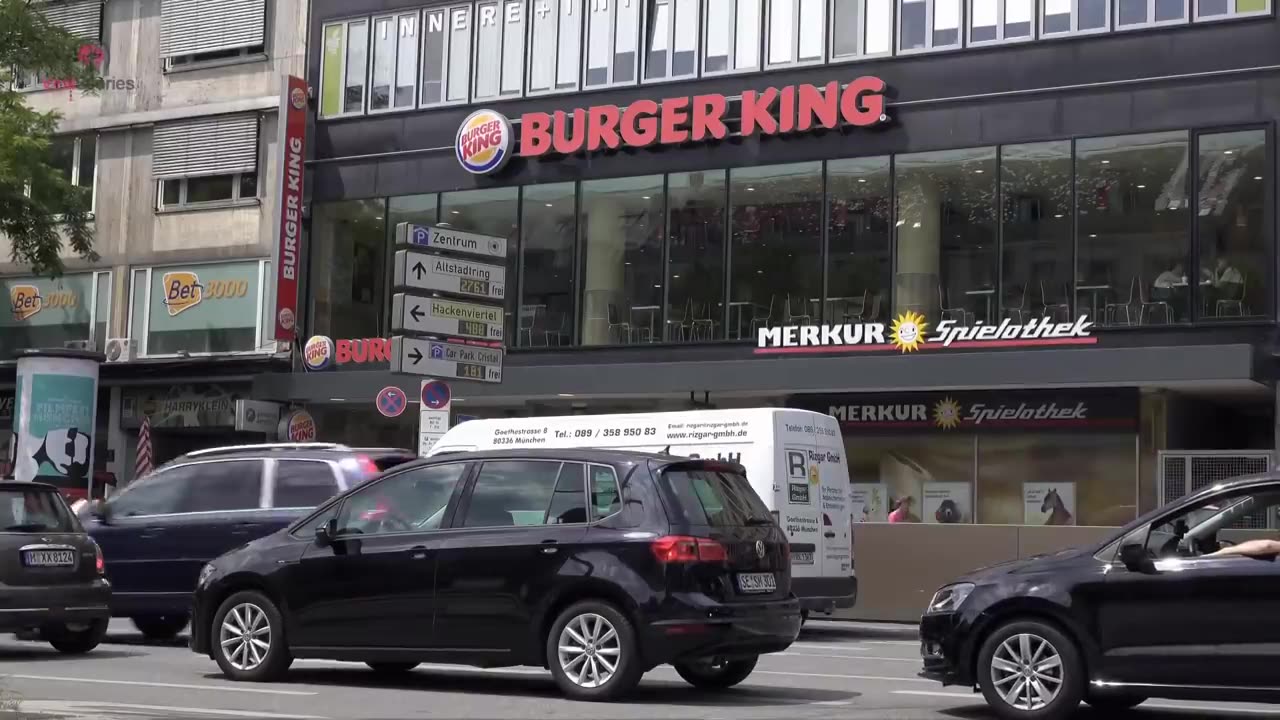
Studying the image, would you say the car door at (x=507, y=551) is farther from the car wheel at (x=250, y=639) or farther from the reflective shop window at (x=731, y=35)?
the reflective shop window at (x=731, y=35)

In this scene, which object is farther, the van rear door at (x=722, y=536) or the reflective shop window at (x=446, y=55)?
the reflective shop window at (x=446, y=55)

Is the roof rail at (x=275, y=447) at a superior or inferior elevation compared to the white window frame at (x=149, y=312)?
inferior

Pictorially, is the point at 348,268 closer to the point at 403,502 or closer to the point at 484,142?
the point at 484,142

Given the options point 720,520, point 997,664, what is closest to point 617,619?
point 720,520

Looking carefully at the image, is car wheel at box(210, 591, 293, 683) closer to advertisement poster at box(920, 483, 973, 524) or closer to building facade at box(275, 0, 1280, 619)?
building facade at box(275, 0, 1280, 619)

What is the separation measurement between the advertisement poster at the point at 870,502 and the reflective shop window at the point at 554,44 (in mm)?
8386

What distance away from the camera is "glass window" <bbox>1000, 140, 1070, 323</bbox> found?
25234 mm

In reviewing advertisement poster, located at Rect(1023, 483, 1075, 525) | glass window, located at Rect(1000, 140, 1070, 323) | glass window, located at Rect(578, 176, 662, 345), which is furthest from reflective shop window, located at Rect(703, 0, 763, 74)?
advertisement poster, located at Rect(1023, 483, 1075, 525)

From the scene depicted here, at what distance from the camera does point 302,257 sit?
104 ft

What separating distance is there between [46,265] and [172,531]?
6.07 meters

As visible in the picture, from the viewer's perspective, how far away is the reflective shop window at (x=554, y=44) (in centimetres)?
2950

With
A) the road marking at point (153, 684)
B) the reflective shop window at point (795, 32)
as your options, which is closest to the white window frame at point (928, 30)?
the reflective shop window at point (795, 32)

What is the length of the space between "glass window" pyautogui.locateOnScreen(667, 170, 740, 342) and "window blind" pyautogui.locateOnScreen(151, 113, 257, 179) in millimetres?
→ 8788

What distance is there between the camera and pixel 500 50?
98.9 ft
